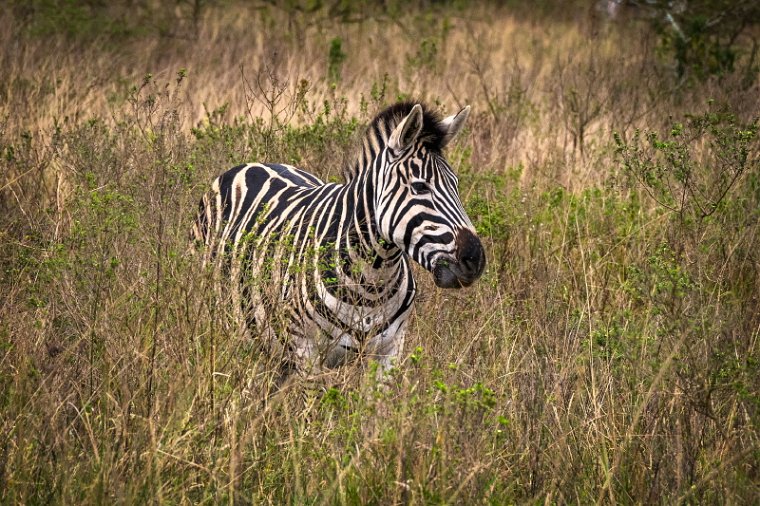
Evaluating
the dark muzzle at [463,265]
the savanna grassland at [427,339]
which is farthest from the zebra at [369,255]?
the savanna grassland at [427,339]

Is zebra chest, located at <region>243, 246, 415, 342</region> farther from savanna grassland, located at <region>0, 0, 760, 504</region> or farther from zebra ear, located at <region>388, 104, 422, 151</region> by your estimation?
zebra ear, located at <region>388, 104, 422, 151</region>

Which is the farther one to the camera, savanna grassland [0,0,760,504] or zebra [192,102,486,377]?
zebra [192,102,486,377]

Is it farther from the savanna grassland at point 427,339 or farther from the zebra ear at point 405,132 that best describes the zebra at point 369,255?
the savanna grassland at point 427,339

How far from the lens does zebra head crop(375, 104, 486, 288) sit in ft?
11.7

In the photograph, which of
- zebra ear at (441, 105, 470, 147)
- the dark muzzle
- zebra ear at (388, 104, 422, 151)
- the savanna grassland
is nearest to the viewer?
the savanna grassland

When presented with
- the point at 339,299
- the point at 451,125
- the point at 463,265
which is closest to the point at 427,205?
the point at 463,265

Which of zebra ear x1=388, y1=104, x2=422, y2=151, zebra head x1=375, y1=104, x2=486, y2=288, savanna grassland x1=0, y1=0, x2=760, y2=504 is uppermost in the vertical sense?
zebra ear x1=388, y1=104, x2=422, y2=151

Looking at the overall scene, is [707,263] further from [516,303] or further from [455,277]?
[455,277]

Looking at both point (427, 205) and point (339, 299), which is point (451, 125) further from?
point (339, 299)

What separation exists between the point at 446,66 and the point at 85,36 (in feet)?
11.9

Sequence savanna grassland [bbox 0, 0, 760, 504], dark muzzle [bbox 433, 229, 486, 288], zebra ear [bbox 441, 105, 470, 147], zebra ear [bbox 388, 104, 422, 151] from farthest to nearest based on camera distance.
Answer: zebra ear [bbox 441, 105, 470, 147] < zebra ear [bbox 388, 104, 422, 151] < dark muzzle [bbox 433, 229, 486, 288] < savanna grassland [bbox 0, 0, 760, 504]

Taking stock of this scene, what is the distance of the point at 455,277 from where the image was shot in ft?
11.7

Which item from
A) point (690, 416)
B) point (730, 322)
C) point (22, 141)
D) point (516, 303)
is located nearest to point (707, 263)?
point (516, 303)

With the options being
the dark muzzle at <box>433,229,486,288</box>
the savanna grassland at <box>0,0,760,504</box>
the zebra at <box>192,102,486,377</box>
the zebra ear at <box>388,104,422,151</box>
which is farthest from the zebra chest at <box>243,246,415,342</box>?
the zebra ear at <box>388,104,422,151</box>
